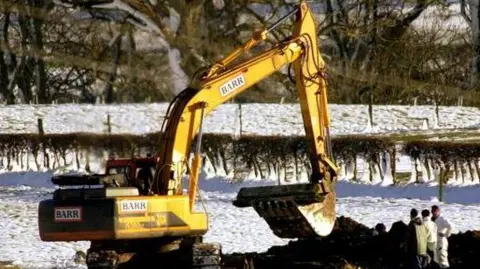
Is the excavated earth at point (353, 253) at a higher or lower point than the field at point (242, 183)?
lower

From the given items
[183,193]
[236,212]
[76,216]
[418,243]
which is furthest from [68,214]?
[236,212]

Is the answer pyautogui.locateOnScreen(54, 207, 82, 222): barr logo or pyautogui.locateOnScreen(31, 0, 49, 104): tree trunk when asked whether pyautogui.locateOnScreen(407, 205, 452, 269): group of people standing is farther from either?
pyautogui.locateOnScreen(31, 0, 49, 104): tree trunk

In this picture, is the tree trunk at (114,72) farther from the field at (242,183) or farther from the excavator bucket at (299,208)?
the excavator bucket at (299,208)

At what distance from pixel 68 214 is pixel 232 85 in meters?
3.60

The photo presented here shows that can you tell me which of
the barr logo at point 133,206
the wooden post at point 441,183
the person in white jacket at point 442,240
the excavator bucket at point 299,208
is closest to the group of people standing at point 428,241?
the person in white jacket at point 442,240

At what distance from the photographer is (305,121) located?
23000 millimetres

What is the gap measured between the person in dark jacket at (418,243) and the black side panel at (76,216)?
4.96 meters

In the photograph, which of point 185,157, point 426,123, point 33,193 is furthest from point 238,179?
point 185,157

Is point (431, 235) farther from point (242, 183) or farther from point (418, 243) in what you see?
point (242, 183)

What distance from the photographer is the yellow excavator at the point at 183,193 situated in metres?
20.0

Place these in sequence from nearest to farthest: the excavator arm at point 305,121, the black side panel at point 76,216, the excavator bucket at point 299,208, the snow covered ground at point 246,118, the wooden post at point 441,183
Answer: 1. the black side panel at point 76,216
2. the excavator arm at point 305,121
3. the excavator bucket at point 299,208
4. the wooden post at point 441,183
5. the snow covered ground at point 246,118

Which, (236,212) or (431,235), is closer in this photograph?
(431,235)

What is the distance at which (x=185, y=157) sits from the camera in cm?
2078

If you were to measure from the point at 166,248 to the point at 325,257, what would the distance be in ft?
11.5
